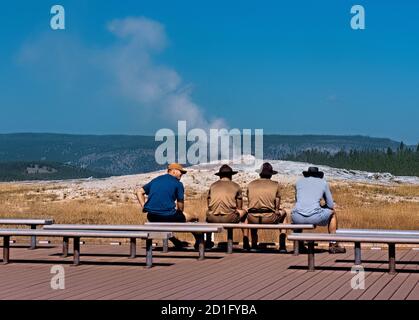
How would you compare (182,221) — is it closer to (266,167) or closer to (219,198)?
(219,198)

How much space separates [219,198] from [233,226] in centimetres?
74

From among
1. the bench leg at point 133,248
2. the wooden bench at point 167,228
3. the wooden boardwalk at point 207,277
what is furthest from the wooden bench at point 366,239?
the bench leg at point 133,248

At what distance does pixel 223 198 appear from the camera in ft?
42.0

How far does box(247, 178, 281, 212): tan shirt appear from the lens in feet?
41.7

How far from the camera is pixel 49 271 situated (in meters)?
10.4

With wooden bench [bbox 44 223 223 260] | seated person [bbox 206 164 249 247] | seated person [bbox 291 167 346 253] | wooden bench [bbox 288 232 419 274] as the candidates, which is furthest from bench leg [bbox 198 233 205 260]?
wooden bench [bbox 288 232 419 274]

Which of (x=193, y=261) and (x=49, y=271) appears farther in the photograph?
(x=193, y=261)

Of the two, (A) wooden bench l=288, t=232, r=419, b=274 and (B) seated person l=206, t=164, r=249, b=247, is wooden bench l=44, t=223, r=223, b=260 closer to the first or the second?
(B) seated person l=206, t=164, r=249, b=247

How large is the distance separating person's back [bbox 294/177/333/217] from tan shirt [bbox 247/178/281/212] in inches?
21.2

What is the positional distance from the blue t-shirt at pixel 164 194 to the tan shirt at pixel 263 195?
1068 mm

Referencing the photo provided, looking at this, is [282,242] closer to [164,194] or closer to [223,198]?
[223,198]
